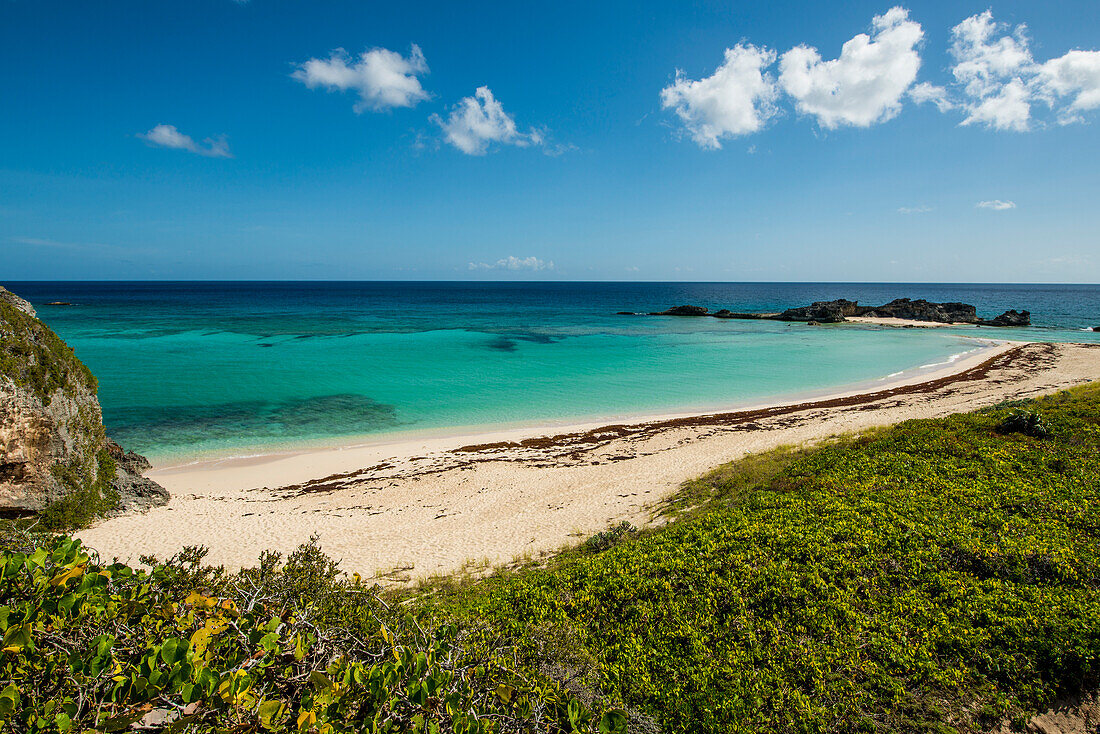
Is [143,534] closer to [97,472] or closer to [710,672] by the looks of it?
[97,472]

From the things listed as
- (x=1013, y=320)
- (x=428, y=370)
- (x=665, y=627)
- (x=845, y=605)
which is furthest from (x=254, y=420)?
(x=1013, y=320)

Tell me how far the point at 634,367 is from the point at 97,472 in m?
31.6

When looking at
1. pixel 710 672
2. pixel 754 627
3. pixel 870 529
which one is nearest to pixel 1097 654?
pixel 870 529

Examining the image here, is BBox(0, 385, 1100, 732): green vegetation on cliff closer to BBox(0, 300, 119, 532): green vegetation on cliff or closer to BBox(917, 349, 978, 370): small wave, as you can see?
BBox(0, 300, 119, 532): green vegetation on cliff

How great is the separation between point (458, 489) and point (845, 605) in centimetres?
1148

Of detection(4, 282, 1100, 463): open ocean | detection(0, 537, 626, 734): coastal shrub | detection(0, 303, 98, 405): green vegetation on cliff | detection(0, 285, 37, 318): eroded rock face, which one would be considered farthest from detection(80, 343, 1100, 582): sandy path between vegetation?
detection(0, 285, 37, 318): eroded rock face

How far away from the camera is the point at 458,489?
15.3m

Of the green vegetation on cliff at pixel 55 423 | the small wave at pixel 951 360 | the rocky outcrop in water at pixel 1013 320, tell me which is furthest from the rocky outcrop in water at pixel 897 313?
the green vegetation on cliff at pixel 55 423

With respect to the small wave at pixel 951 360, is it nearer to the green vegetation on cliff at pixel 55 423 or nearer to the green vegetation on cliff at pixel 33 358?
the green vegetation on cliff at pixel 55 423

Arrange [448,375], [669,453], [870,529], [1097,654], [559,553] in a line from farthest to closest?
[448,375] < [669,453] < [559,553] < [870,529] < [1097,654]

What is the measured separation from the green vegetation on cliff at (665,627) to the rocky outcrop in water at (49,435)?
9190 mm

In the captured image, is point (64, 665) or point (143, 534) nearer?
point (64, 665)

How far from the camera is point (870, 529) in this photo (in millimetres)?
7730

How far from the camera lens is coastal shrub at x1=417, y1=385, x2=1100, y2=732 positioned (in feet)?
16.2
